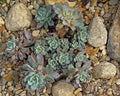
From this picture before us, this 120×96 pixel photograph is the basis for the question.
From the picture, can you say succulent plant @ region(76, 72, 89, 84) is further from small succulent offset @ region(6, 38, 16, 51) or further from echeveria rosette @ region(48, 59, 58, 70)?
small succulent offset @ region(6, 38, 16, 51)

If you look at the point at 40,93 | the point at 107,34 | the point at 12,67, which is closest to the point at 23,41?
the point at 12,67

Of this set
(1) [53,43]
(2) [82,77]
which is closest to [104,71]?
(2) [82,77]

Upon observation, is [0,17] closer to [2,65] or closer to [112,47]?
[2,65]

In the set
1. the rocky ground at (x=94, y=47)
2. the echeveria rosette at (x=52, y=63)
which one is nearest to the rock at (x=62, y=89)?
the rocky ground at (x=94, y=47)

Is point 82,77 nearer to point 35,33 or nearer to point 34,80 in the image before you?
point 34,80

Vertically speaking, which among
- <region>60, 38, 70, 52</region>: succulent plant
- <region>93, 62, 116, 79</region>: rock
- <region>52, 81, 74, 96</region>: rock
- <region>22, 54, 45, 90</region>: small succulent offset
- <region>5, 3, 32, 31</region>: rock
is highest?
<region>5, 3, 32, 31</region>: rock

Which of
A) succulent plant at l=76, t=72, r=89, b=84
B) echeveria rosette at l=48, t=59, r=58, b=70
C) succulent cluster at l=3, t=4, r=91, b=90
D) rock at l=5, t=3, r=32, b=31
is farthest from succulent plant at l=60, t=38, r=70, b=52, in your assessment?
rock at l=5, t=3, r=32, b=31
